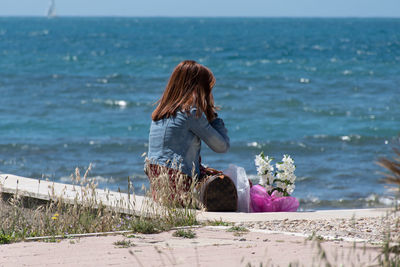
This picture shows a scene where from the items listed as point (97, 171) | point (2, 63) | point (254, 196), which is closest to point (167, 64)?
point (2, 63)

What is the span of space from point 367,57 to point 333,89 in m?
17.7

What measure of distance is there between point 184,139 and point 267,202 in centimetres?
102

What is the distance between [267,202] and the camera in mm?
6289

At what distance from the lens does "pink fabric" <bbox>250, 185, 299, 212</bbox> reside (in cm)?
627

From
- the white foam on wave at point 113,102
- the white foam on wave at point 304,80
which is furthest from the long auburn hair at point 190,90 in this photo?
the white foam on wave at point 304,80

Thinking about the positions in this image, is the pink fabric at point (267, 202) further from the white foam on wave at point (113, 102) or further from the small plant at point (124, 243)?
the white foam on wave at point (113, 102)

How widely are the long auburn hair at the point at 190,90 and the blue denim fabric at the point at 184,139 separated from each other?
0.06 m

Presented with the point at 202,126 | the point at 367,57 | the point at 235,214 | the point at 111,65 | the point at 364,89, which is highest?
the point at 367,57

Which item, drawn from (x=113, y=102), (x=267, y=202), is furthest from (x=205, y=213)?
(x=113, y=102)

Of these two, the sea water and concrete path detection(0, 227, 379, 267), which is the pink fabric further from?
concrete path detection(0, 227, 379, 267)

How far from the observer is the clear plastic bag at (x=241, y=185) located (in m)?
6.14

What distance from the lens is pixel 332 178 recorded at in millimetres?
11102

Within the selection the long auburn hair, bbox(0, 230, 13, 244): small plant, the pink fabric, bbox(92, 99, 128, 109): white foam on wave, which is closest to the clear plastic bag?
the pink fabric

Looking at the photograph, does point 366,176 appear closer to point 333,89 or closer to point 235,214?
point 235,214
